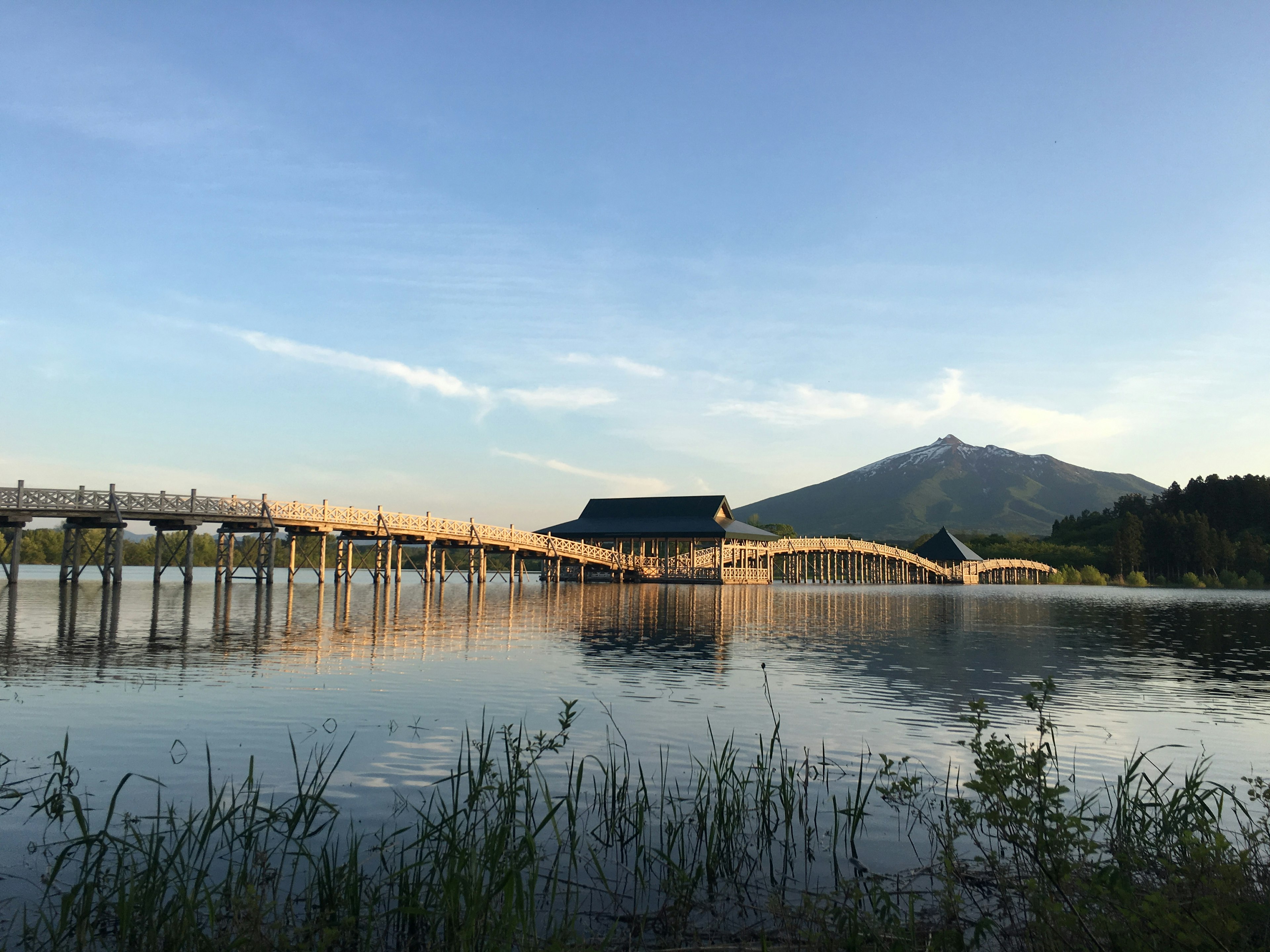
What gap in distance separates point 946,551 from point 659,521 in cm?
5565

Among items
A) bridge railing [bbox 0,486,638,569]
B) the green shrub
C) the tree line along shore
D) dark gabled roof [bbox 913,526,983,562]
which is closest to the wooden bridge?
bridge railing [bbox 0,486,638,569]

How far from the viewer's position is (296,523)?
47438 mm

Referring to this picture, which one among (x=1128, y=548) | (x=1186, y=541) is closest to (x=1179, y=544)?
(x=1186, y=541)

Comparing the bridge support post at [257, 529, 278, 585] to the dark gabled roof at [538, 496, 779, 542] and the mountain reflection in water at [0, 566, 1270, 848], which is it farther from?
the dark gabled roof at [538, 496, 779, 542]

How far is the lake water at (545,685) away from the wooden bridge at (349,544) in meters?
7.00

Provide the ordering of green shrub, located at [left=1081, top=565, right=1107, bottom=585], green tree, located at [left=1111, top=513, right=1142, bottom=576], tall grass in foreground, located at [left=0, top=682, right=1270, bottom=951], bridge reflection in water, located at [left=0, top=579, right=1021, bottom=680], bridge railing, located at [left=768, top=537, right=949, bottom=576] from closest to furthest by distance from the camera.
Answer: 1. tall grass in foreground, located at [left=0, top=682, right=1270, bottom=951]
2. bridge reflection in water, located at [left=0, top=579, right=1021, bottom=680]
3. bridge railing, located at [left=768, top=537, right=949, bottom=576]
4. green shrub, located at [left=1081, top=565, right=1107, bottom=585]
5. green tree, located at [left=1111, top=513, right=1142, bottom=576]

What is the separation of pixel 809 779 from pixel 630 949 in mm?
4881

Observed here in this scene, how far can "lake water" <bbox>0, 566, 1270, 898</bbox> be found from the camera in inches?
424

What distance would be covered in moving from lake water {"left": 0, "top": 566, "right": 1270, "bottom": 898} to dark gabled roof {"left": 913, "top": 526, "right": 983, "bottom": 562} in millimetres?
75922

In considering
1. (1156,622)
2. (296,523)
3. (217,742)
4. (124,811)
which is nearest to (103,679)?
(217,742)

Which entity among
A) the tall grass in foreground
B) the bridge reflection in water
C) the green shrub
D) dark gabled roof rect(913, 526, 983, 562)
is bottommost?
the green shrub

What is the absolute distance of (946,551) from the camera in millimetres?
114562

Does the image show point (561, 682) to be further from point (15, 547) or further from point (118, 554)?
point (15, 547)

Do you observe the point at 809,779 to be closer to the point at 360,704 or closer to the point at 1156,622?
the point at 360,704
